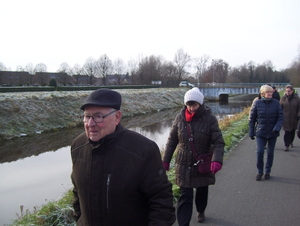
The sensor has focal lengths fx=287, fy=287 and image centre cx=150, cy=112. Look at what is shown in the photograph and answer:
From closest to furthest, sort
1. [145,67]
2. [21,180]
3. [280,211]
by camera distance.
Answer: [280,211] < [21,180] < [145,67]

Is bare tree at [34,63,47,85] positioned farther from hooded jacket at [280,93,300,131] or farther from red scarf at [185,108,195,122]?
red scarf at [185,108,195,122]

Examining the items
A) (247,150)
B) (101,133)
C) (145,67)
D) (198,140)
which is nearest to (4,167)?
(247,150)

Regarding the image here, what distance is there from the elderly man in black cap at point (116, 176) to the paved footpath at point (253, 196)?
7.00 feet

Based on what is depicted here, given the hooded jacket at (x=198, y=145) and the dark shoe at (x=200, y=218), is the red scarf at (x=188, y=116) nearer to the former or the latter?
the hooded jacket at (x=198, y=145)

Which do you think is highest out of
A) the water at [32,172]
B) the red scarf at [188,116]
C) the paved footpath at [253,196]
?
the red scarf at [188,116]

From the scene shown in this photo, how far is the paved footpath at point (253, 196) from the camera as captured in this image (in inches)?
157

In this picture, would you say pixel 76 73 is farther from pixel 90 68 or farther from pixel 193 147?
pixel 193 147

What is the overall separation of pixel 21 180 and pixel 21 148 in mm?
5688

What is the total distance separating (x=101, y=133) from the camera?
2.10 m

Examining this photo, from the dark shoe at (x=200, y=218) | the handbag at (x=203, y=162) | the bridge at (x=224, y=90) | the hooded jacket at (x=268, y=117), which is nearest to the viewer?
the handbag at (x=203, y=162)

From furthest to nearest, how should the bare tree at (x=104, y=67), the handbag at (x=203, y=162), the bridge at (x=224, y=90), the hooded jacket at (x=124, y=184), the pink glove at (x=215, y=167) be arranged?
the bare tree at (x=104, y=67) → the bridge at (x=224, y=90) → the handbag at (x=203, y=162) → the pink glove at (x=215, y=167) → the hooded jacket at (x=124, y=184)

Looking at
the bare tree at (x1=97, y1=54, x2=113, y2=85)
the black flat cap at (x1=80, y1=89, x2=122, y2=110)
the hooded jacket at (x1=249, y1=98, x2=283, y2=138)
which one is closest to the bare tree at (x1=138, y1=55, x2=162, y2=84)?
the bare tree at (x1=97, y1=54, x2=113, y2=85)

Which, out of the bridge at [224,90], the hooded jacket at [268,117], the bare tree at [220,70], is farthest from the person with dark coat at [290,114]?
the bare tree at [220,70]

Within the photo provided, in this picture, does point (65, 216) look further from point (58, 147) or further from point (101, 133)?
point (58, 147)
